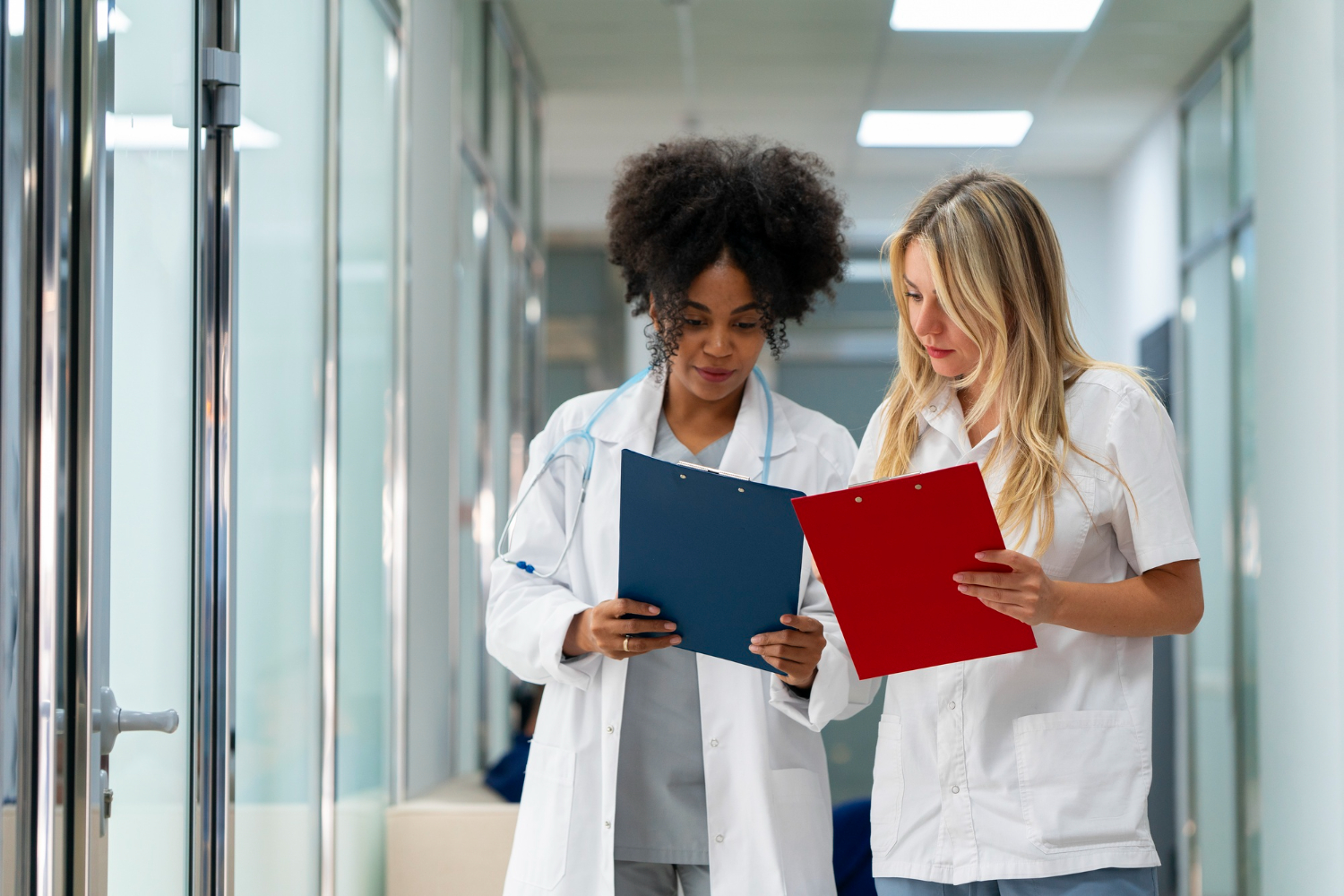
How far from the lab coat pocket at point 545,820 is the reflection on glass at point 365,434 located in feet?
2.79

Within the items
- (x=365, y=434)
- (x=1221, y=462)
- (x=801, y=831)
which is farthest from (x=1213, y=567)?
(x=801, y=831)

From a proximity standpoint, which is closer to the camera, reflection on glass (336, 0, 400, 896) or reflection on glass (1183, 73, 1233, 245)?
reflection on glass (336, 0, 400, 896)

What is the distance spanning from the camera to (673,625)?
145 centimetres

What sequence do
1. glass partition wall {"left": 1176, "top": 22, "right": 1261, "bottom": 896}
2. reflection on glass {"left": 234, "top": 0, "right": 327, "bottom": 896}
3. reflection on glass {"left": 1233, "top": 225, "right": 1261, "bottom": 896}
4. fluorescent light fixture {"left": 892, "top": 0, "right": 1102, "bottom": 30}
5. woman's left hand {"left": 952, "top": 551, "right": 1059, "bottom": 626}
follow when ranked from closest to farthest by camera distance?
woman's left hand {"left": 952, "top": 551, "right": 1059, "bottom": 626} < reflection on glass {"left": 234, "top": 0, "right": 327, "bottom": 896} < reflection on glass {"left": 1233, "top": 225, "right": 1261, "bottom": 896} < glass partition wall {"left": 1176, "top": 22, "right": 1261, "bottom": 896} < fluorescent light fixture {"left": 892, "top": 0, "right": 1102, "bottom": 30}

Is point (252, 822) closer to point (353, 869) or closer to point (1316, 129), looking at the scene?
point (353, 869)

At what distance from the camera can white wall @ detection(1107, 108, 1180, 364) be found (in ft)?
16.6

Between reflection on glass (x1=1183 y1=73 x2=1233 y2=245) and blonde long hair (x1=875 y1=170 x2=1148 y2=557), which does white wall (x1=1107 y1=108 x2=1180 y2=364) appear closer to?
reflection on glass (x1=1183 y1=73 x2=1233 y2=245)

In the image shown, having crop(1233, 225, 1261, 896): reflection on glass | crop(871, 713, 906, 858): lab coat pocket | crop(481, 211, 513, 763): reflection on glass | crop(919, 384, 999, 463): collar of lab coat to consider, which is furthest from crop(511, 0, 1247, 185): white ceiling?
crop(871, 713, 906, 858): lab coat pocket

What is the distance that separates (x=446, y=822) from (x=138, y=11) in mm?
1666

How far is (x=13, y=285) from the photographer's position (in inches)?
45.4

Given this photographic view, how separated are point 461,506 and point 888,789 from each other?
243 centimetres

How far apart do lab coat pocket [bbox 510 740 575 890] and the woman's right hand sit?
20 cm

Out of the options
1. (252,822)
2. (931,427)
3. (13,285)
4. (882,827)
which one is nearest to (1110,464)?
(931,427)

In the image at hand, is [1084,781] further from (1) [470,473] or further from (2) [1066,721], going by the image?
(1) [470,473]
